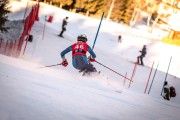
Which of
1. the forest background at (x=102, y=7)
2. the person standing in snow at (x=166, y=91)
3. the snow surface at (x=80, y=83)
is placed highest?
the forest background at (x=102, y=7)

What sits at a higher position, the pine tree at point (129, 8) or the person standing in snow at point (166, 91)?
the pine tree at point (129, 8)

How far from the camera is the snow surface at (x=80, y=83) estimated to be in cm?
391

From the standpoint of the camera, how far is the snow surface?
154 inches

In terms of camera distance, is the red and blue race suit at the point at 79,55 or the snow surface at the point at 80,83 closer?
the snow surface at the point at 80,83

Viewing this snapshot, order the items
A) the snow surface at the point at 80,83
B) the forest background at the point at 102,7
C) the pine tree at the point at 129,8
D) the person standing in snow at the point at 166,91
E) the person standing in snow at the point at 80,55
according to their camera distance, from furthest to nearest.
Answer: the pine tree at the point at 129,8, the forest background at the point at 102,7, the person standing in snow at the point at 166,91, the person standing in snow at the point at 80,55, the snow surface at the point at 80,83

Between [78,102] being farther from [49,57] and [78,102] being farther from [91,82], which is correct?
[49,57]

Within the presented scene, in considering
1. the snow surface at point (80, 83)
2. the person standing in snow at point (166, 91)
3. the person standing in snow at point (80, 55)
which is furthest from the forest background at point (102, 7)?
the person standing in snow at point (80, 55)

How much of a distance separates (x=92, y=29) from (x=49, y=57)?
19006mm

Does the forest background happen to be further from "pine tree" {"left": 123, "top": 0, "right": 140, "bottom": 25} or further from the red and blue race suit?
the red and blue race suit

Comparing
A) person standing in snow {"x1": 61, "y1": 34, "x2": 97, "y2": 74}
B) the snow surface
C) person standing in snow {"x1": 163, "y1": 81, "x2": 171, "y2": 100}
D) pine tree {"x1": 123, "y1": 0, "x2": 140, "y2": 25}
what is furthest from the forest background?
person standing in snow {"x1": 61, "y1": 34, "x2": 97, "y2": 74}

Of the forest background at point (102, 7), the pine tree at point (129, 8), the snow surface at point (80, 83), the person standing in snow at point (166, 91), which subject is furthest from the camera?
the pine tree at point (129, 8)

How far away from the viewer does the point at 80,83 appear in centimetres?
796

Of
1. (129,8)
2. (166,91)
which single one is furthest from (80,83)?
(129,8)

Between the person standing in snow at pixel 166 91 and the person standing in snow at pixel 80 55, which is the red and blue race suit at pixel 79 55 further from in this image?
the person standing in snow at pixel 166 91
